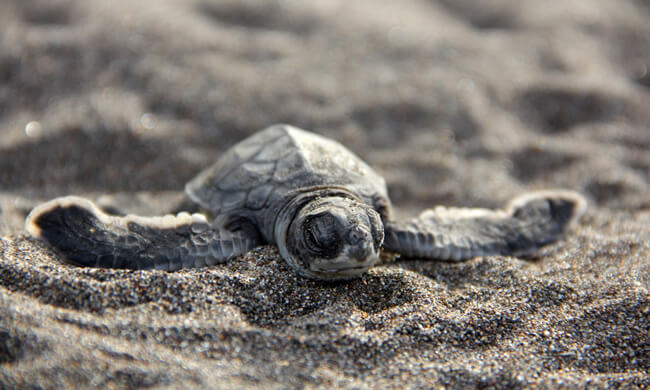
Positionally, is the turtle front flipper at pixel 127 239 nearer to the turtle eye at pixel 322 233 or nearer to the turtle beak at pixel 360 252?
the turtle eye at pixel 322 233

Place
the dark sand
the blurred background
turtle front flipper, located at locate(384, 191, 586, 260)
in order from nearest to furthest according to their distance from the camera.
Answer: the dark sand
turtle front flipper, located at locate(384, 191, 586, 260)
the blurred background

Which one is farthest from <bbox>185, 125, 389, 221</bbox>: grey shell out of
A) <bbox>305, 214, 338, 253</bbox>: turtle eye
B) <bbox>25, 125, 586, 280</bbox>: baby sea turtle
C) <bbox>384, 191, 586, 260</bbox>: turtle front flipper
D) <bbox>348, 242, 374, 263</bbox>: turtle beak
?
<bbox>348, 242, 374, 263</bbox>: turtle beak

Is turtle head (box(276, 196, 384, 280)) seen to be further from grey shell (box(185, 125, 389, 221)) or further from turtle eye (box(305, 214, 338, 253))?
grey shell (box(185, 125, 389, 221))

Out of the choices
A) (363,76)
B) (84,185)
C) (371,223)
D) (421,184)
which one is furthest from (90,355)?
(363,76)

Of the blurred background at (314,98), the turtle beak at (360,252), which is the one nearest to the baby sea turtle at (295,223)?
the turtle beak at (360,252)

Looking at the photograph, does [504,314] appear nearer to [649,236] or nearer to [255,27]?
[649,236]

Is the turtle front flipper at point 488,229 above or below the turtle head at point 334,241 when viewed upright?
below

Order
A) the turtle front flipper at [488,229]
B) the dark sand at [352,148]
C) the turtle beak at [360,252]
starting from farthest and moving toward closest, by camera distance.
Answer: the turtle front flipper at [488,229], the turtle beak at [360,252], the dark sand at [352,148]
